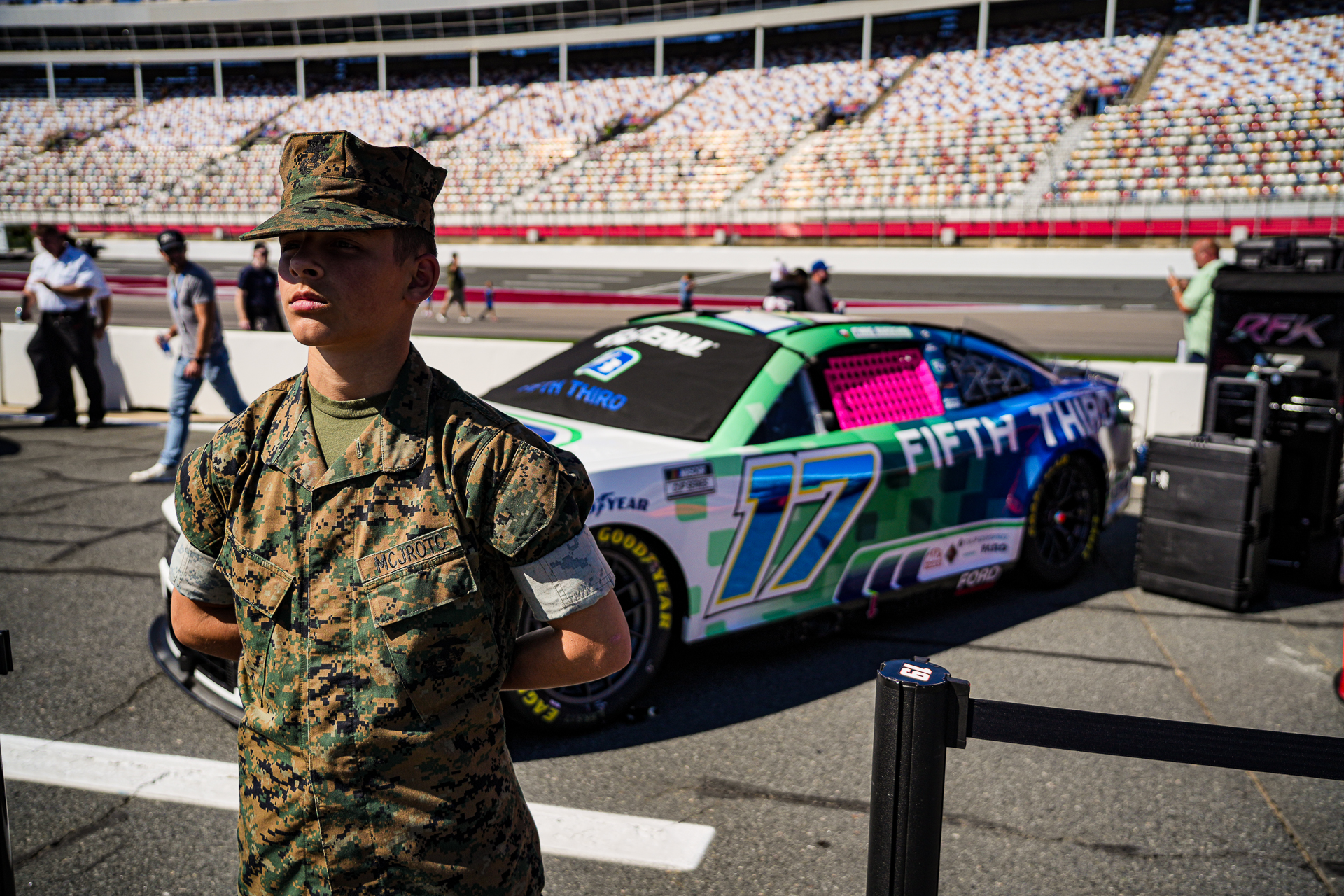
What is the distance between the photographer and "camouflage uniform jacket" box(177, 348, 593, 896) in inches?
57.7

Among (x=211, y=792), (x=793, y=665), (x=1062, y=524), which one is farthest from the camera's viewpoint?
(x=1062, y=524)

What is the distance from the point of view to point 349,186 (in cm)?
146

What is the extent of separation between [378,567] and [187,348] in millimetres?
6585

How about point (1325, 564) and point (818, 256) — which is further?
point (818, 256)

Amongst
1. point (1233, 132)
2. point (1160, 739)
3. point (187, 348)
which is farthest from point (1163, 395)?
point (1233, 132)

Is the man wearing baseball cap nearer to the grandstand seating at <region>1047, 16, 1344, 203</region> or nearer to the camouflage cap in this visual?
the camouflage cap

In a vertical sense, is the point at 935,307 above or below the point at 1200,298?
below

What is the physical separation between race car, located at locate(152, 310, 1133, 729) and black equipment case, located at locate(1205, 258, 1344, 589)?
0.96m

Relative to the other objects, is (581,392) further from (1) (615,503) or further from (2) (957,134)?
(2) (957,134)

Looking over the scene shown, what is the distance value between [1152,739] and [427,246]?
149 cm

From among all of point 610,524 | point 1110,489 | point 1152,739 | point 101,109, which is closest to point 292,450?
point 1152,739

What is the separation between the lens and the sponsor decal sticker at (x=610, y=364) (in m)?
4.50

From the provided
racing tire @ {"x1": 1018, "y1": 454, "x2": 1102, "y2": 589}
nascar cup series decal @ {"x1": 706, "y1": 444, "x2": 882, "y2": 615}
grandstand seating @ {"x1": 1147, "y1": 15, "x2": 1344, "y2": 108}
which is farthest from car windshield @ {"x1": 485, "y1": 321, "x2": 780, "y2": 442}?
grandstand seating @ {"x1": 1147, "y1": 15, "x2": 1344, "y2": 108}

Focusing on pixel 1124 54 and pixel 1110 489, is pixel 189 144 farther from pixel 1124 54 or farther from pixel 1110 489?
pixel 1110 489
